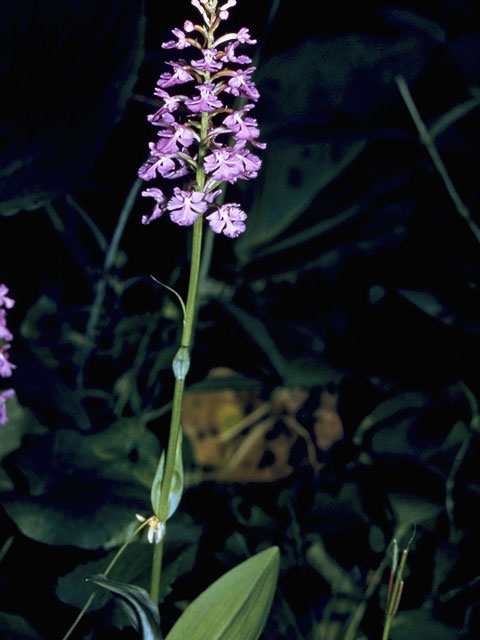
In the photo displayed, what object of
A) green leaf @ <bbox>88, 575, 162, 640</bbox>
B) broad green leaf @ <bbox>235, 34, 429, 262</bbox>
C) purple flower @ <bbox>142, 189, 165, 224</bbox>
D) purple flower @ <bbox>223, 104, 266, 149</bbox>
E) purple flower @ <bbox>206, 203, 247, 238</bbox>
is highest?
purple flower @ <bbox>223, 104, 266, 149</bbox>

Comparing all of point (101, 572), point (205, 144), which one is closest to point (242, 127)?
point (205, 144)

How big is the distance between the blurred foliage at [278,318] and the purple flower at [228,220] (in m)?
0.32

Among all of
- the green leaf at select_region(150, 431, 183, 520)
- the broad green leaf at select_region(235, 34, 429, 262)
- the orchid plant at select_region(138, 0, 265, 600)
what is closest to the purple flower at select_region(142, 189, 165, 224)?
the orchid plant at select_region(138, 0, 265, 600)

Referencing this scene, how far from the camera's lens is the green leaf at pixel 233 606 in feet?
1.90

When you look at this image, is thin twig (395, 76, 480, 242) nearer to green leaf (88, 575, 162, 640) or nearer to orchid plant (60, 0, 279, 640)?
orchid plant (60, 0, 279, 640)

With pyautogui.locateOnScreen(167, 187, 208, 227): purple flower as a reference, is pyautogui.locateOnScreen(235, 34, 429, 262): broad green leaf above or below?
below

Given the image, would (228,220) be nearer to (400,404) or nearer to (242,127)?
(242,127)

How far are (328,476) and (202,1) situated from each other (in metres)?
0.54

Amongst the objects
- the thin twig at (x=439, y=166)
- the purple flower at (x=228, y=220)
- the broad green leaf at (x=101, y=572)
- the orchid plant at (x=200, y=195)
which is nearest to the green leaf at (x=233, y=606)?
the orchid plant at (x=200, y=195)

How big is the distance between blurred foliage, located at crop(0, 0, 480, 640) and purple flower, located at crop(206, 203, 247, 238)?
12.7 inches

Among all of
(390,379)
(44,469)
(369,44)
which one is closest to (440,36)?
(369,44)

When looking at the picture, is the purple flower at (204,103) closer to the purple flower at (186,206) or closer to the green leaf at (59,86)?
the purple flower at (186,206)

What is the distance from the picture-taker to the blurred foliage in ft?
2.66

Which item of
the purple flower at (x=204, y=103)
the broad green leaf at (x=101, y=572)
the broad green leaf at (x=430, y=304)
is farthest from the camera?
the broad green leaf at (x=430, y=304)
